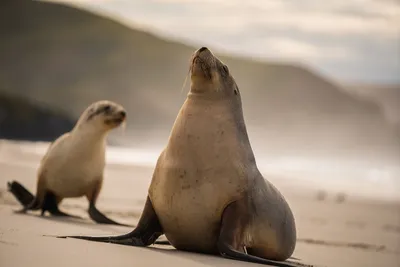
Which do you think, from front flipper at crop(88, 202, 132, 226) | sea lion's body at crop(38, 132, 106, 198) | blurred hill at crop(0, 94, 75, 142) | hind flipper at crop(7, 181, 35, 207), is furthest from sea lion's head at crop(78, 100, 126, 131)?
blurred hill at crop(0, 94, 75, 142)

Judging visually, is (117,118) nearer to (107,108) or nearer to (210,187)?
(107,108)

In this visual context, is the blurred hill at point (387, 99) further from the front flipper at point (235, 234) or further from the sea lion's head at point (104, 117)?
the front flipper at point (235, 234)

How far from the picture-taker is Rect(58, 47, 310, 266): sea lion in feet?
15.4

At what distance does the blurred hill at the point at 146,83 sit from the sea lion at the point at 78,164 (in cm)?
1414

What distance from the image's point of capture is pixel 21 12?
915 inches

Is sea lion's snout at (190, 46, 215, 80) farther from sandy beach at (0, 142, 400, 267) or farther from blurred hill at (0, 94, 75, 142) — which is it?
blurred hill at (0, 94, 75, 142)

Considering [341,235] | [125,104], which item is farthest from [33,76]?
[341,235]

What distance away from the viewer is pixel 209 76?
191 inches

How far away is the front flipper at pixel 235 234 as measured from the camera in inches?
179

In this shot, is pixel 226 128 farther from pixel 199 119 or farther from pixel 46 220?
pixel 46 220

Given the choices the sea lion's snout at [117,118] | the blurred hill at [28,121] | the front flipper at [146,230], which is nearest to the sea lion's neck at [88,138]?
the sea lion's snout at [117,118]

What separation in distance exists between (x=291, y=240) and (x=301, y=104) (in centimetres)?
2510

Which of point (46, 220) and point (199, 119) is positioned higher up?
point (199, 119)

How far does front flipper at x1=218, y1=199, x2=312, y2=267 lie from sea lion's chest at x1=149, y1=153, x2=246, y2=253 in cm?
5
